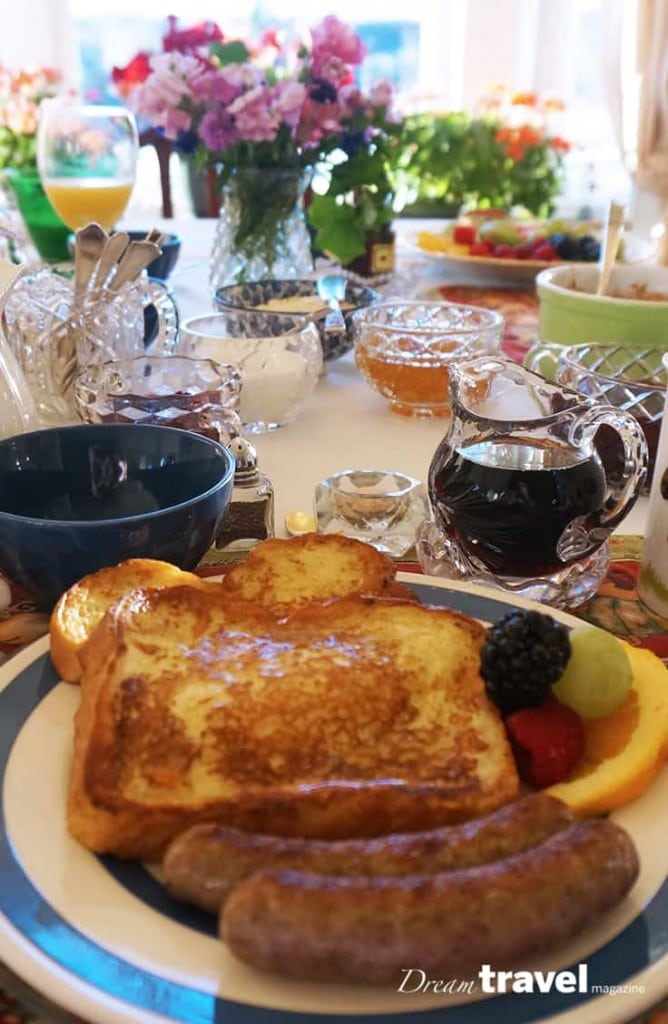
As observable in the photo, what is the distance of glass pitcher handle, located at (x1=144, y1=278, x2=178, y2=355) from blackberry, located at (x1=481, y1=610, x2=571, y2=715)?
105 centimetres

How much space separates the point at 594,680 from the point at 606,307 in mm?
1007

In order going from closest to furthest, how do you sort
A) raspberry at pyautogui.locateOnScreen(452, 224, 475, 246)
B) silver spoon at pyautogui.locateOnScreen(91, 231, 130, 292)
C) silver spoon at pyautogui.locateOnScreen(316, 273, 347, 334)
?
silver spoon at pyautogui.locateOnScreen(91, 231, 130, 292), silver spoon at pyautogui.locateOnScreen(316, 273, 347, 334), raspberry at pyautogui.locateOnScreen(452, 224, 475, 246)

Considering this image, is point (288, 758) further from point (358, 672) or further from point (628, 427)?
point (628, 427)

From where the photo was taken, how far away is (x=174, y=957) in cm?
54

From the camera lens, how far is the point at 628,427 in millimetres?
1000

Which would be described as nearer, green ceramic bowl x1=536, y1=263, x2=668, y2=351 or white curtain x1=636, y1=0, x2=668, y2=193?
green ceramic bowl x1=536, y1=263, x2=668, y2=351

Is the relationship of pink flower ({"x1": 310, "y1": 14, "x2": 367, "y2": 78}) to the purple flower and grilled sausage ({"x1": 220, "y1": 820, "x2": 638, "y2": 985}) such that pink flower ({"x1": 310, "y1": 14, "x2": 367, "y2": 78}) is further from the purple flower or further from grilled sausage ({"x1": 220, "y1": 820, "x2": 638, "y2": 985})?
grilled sausage ({"x1": 220, "y1": 820, "x2": 638, "y2": 985})

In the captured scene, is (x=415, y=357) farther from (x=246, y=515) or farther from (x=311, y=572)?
(x=311, y=572)

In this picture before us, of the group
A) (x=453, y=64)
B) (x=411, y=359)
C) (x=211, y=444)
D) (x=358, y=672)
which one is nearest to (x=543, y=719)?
(x=358, y=672)

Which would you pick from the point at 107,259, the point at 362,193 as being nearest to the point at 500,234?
the point at 362,193

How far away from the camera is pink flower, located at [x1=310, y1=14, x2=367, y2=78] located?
1.91m

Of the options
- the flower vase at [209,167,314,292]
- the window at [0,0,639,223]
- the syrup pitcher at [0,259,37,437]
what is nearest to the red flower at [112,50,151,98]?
the flower vase at [209,167,314,292]

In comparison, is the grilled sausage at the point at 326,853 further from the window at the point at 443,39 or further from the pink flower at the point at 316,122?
the window at the point at 443,39

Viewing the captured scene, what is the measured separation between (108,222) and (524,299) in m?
1.07
